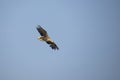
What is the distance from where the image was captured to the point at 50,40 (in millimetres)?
33844

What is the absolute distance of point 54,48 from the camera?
113ft

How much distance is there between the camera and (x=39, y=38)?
33.4 m

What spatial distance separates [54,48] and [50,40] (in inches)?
52.1

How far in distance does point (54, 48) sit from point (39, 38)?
8.06 ft

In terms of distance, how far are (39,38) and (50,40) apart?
1401 millimetres

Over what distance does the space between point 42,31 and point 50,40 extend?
173 cm

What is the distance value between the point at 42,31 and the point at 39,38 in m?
1.10

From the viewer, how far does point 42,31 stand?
3284 centimetres
